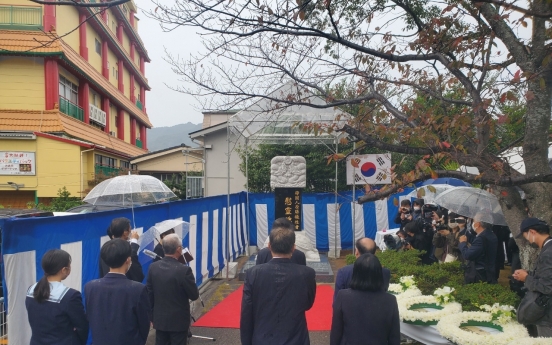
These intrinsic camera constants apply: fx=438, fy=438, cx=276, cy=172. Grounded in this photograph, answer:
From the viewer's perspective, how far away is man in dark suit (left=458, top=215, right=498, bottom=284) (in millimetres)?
5828

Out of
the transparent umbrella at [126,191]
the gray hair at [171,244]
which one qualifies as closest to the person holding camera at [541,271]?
the gray hair at [171,244]

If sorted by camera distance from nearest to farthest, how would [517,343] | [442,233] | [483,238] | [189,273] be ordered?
[517,343]
[189,273]
[483,238]
[442,233]

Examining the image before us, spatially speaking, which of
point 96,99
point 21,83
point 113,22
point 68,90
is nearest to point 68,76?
point 68,90

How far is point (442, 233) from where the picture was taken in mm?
8039

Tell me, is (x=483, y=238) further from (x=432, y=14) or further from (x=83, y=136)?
(x=83, y=136)

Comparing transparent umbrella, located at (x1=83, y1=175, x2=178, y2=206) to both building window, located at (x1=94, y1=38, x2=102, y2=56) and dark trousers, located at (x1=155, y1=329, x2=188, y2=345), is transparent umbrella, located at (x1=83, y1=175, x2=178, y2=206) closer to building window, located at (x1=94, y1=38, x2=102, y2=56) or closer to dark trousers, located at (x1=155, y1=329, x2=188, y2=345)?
dark trousers, located at (x1=155, y1=329, x2=188, y2=345)

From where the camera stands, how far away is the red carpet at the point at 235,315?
690 cm

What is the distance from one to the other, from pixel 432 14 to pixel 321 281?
6.64 meters

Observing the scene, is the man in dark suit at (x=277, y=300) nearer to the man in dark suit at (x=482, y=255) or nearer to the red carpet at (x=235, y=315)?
the man in dark suit at (x=482, y=255)

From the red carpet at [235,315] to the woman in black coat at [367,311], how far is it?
3.64 meters

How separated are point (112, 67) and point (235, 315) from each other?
26.9 meters

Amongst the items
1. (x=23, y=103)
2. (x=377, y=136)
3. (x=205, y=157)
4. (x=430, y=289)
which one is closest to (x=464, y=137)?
(x=377, y=136)

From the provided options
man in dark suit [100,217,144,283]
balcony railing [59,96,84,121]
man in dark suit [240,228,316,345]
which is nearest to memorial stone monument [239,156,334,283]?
man in dark suit [100,217,144,283]

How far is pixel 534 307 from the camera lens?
11.8 feet
